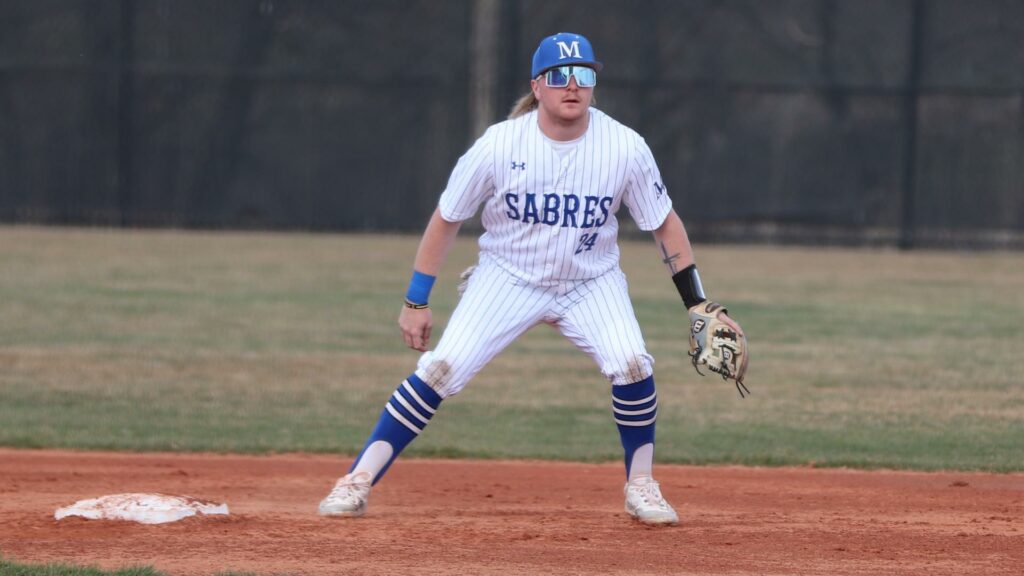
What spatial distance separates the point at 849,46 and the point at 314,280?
24.1 feet

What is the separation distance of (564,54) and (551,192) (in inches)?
19.2

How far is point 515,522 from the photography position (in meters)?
5.39

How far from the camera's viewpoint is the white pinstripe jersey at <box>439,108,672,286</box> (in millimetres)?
5129

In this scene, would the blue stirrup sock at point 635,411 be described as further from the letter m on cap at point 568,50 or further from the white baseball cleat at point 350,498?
the letter m on cap at point 568,50

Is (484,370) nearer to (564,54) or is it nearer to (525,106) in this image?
(525,106)

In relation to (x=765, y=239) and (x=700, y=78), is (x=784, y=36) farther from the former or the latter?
(x=765, y=239)

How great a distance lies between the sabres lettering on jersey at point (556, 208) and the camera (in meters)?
5.14

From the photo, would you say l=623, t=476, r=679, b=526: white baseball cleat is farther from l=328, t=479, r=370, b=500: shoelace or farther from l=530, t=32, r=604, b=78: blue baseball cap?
l=530, t=32, r=604, b=78: blue baseball cap

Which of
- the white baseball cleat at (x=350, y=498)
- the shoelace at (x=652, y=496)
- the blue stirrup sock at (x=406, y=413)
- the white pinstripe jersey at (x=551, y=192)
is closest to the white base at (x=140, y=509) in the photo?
the white baseball cleat at (x=350, y=498)

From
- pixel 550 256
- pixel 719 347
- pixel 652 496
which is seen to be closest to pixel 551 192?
pixel 550 256

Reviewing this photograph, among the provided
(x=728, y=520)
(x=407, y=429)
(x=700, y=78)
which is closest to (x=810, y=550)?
(x=728, y=520)

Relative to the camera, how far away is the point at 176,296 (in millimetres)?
12938

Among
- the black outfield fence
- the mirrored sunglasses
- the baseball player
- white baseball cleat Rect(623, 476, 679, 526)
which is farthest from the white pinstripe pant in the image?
the black outfield fence

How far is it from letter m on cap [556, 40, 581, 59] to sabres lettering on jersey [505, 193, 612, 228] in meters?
0.49
